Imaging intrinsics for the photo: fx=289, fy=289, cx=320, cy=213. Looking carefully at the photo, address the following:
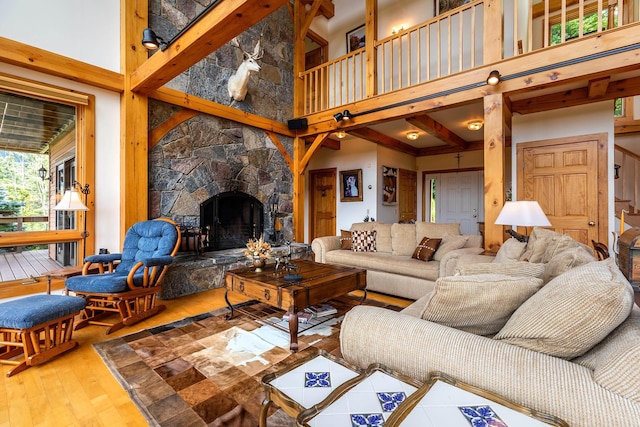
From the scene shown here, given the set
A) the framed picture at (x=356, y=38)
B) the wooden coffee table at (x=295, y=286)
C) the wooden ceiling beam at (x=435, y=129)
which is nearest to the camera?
the wooden coffee table at (x=295, y=286)

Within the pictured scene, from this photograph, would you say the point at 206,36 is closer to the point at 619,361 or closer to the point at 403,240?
the point at 619,361

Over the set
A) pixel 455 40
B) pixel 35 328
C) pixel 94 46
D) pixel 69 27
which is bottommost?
pixel 35 328

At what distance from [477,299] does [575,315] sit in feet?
1.04

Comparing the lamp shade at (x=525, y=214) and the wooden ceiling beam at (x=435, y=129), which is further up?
the wooden ceiling beam at (x=435, y=129)

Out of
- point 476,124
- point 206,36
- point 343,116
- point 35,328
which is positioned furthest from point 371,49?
point 35,328

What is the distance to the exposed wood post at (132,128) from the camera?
3.42 m

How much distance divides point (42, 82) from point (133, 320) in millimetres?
2631

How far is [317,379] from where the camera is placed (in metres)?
1.09

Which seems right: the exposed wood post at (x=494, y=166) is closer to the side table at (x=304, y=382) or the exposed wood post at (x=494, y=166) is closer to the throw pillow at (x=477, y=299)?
the throw pillow at (x=477, y=299)

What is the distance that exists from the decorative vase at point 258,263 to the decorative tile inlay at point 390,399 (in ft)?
6.71

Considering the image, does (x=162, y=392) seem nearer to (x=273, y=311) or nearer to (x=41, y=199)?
(x=273, y=311)

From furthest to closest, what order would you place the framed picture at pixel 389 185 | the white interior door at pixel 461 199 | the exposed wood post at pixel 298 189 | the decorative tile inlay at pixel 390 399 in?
the white interior door at pixel 461 199 < the framed picture at pixel 389 185 < the exposed wood post at pixel 298 189 < the decorative tile inlay at pixel 390 399

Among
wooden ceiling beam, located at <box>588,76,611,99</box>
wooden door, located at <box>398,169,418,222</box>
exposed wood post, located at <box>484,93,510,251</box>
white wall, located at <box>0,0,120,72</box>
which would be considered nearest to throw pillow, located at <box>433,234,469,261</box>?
exposed wood post, located at <box>484,93,510,251</box>

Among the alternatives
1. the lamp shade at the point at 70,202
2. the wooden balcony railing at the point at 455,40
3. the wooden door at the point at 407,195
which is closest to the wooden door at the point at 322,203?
the wooden door at the point at 407,195
